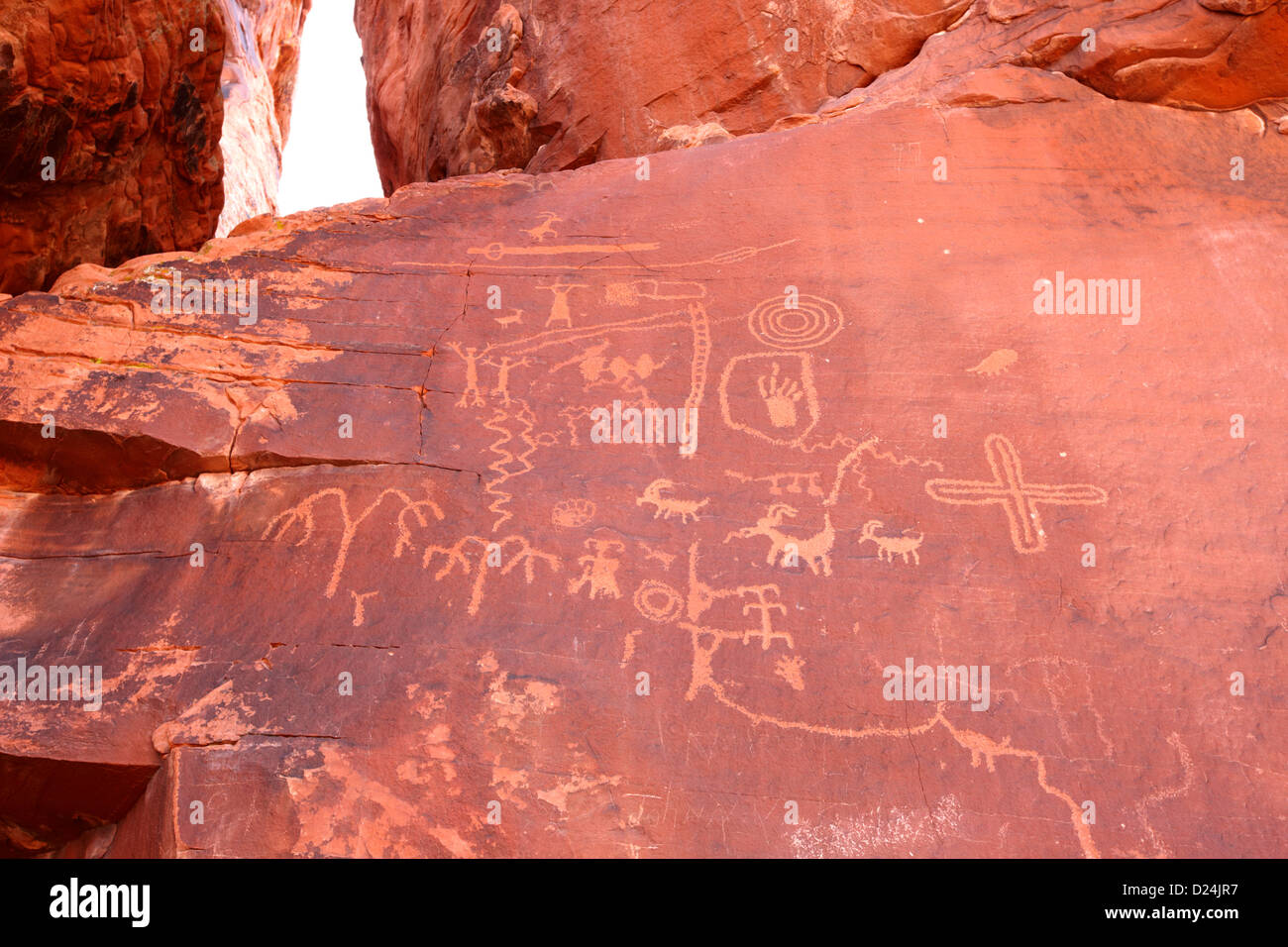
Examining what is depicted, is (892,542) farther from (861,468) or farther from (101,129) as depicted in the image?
(101,129)

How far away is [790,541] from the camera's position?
3.62 m

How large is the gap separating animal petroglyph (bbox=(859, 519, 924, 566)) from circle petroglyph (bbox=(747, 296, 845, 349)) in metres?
0.92

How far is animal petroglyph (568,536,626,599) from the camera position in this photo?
3539 mm

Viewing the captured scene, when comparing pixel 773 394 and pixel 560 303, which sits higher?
pixel 560 303

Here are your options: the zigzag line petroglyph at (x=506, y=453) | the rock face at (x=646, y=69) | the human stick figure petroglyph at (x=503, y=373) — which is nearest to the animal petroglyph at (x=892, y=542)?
the zigzag line petroglyph at (x=506, y=453)

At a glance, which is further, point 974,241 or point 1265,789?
point 974,241

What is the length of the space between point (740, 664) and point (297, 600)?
1589 millimetres

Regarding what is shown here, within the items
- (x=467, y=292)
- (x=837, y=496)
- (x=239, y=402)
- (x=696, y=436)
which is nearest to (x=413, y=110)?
(x=467, y=292)

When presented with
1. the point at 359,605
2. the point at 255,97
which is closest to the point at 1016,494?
the point at 359,605

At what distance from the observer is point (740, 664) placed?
132 inches

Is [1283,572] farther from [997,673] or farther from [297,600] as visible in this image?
[297,600]

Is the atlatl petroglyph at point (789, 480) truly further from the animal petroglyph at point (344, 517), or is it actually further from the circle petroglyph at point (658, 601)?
the animal petroglyph at point (344, 517)

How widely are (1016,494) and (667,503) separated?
4.26 ft

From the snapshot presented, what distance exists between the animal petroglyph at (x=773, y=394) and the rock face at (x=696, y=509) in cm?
1
